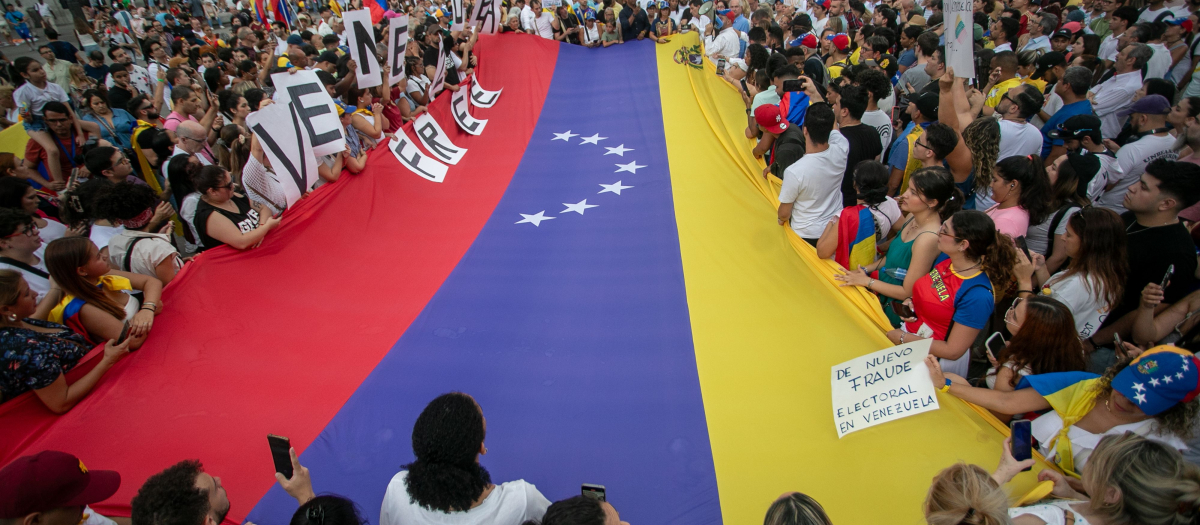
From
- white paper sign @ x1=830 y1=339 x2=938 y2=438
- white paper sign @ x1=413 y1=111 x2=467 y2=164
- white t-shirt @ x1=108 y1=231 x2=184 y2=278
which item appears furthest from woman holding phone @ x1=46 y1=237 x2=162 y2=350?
white paper sign @ x1=830 y1=339 x2=938 y2=438

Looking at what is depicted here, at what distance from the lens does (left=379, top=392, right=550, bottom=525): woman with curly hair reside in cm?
186

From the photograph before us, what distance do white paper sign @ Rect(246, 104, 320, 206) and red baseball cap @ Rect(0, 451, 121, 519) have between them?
228 cm

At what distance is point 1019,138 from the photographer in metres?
4.02

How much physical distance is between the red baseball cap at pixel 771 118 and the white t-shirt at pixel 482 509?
11.3 ft

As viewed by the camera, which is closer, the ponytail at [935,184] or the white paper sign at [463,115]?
the ponytail at [935,184]

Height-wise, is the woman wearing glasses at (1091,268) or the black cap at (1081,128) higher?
the black cap at (1081,128)

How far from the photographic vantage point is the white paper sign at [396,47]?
5.25m

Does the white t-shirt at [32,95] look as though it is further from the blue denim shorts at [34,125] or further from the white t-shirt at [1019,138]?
the white t-shirt at [1019,138]

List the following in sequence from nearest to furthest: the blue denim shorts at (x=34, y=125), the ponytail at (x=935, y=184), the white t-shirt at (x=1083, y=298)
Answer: the white t-shirt at (x=1083, y=298) < the ponytail at (x=935, y=184) < the blue denim shorts at (x=34, y=125)

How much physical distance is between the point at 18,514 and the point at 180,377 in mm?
1256

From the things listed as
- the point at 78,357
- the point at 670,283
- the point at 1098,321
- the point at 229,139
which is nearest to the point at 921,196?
the point at 1098,321

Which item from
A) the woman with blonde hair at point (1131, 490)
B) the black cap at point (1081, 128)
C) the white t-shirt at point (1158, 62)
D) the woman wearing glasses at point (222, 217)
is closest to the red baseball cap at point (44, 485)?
the woman wearing glasses at point (222, 217)

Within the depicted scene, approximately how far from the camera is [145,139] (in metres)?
5.15

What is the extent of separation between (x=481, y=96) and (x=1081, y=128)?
579 centimetres
